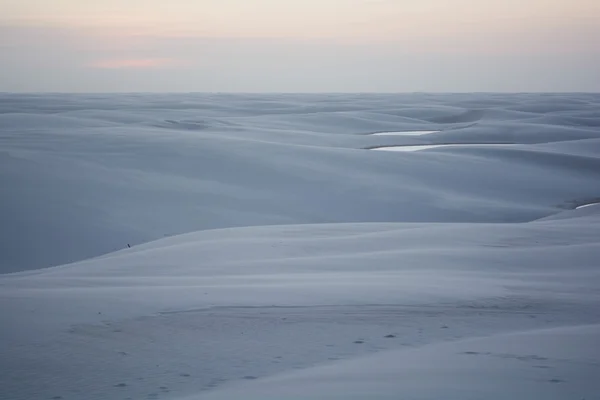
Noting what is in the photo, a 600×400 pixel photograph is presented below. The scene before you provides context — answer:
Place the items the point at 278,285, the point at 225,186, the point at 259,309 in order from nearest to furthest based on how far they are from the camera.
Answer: the point at 259,309, the point at 278,285, the point at 225,186

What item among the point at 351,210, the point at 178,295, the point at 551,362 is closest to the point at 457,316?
the point at 551,362

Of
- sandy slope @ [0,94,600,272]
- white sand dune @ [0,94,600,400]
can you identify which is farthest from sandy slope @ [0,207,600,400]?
sandy slope @ [0,94,600,272]

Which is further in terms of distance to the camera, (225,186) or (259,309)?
(225,186)

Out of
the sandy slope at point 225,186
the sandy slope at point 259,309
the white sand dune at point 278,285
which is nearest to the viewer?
the white sand dune at point 278,285

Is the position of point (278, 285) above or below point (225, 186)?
below

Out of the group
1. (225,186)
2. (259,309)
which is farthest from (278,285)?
(225,186)

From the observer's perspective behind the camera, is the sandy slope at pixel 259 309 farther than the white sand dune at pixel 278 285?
Yes

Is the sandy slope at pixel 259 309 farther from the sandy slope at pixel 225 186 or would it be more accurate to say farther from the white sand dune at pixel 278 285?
the sandy slope at pixel 225 186

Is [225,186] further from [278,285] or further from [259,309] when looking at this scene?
[259,309]

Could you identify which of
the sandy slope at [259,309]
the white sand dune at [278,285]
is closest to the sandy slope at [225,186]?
the white sand dune at [278,285]
